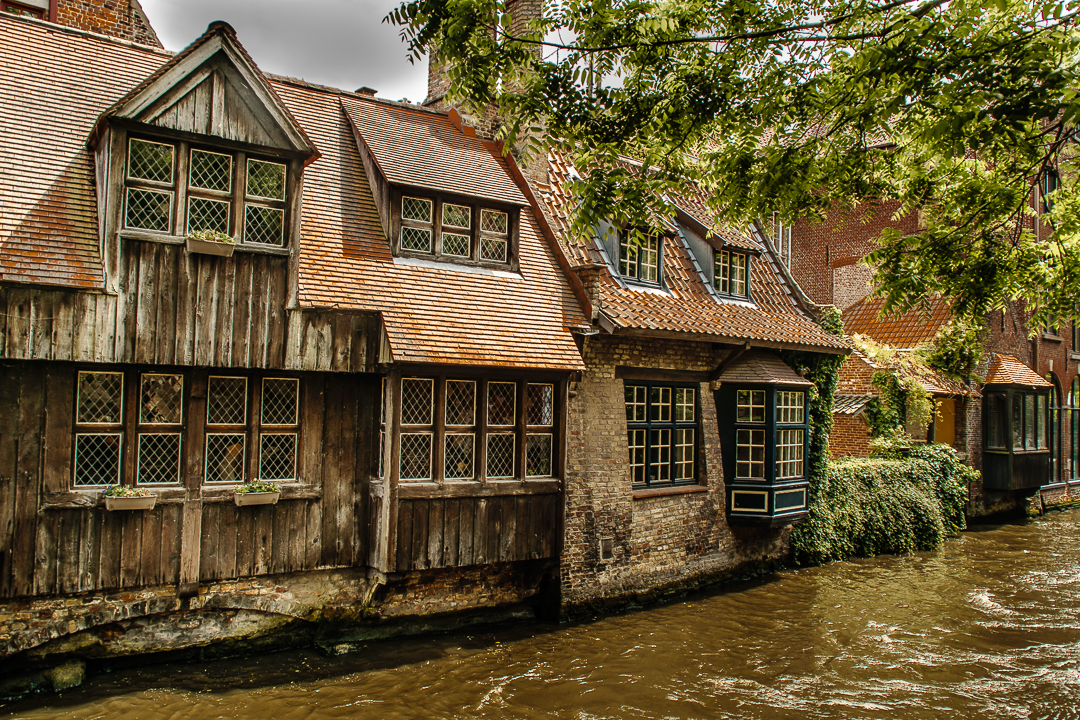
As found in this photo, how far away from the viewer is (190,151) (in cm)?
926

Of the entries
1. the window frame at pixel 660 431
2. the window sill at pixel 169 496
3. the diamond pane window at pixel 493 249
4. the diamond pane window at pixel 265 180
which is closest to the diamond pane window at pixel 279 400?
the window sill at pixel 169 496

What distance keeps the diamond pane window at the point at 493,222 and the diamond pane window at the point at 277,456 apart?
415 cm

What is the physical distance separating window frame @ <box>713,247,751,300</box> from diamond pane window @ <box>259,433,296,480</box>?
8.75 m

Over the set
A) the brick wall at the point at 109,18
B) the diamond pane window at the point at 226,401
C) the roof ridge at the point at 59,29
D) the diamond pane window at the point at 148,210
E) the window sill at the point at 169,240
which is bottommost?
the diamond pane window at the point at 226,401

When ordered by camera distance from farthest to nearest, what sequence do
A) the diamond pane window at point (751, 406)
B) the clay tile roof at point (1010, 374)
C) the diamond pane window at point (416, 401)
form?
1. the clay tile roof at point (1010, 374)
2. the diamond pane window at point (751, 406)
3. the diamond pane window at point (416, 401)

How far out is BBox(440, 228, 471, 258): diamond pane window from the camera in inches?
450

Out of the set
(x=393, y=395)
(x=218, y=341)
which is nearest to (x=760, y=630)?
(x=393, y=395)

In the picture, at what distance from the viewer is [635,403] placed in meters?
13.3

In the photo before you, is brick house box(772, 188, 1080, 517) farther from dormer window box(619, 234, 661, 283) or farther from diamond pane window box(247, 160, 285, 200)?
diamond pane window box(247, 160, 285, 200)

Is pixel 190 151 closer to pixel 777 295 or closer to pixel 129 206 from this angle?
pixel 129 206

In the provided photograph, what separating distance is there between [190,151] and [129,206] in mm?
965

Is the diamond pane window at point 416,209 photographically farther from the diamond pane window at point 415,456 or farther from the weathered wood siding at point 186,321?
the diamond pane window at point 415,456

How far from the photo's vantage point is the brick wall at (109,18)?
12664mm

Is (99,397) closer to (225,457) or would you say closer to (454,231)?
(225,457)
